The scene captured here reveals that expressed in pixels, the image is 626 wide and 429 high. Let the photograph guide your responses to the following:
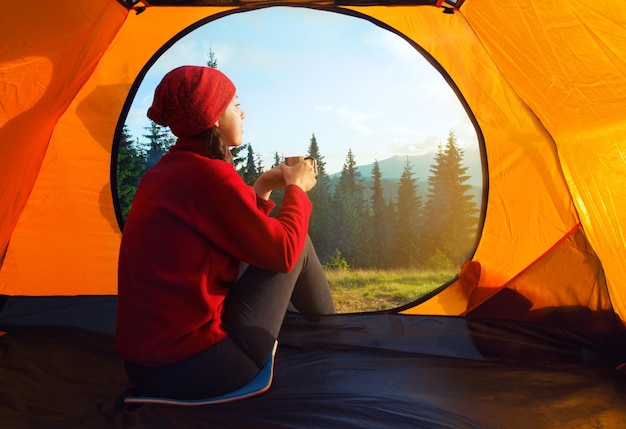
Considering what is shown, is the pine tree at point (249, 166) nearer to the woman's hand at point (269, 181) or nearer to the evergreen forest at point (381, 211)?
the evergreen forest at point (381, 211)

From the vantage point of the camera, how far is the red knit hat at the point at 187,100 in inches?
44.6

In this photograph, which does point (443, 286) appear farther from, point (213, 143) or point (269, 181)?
point (213, 143)

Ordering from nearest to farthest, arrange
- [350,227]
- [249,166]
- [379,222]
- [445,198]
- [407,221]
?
[249,166] → [350,227] → [379,222] → [407,221] → [445,198]

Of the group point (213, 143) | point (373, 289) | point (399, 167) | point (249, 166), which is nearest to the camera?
point (213, 143)

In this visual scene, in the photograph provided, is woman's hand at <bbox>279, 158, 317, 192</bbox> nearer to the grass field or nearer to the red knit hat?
the red knit hat

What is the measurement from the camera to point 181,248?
105 centimetres

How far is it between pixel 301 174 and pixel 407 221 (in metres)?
13.8

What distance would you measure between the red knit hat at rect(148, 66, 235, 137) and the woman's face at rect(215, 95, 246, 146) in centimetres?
6

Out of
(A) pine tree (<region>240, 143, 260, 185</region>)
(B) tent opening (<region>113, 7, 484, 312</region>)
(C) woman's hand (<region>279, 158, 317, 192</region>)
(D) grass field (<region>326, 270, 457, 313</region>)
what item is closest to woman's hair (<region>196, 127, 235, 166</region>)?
(C) woman's hand (<region>279, 158, 317, 192</region>)

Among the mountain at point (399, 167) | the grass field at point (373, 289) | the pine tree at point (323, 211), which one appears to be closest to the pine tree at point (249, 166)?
the pine tree at point (323, 211)

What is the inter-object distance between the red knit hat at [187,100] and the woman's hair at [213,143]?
0.02 metres

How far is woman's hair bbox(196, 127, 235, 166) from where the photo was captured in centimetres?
117

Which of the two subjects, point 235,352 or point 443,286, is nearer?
point 235,352

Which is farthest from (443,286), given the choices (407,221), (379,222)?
(407,221)
